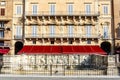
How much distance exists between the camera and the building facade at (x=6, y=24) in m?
43.1

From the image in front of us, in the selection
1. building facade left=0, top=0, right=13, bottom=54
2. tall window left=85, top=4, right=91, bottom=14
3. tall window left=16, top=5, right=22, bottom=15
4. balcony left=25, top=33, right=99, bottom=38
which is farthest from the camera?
tall window left=16, top=5, right=22, bottom=15

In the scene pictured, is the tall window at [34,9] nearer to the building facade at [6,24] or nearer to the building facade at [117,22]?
the building facade at [6,24]

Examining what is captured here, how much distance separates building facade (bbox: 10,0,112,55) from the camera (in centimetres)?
4238

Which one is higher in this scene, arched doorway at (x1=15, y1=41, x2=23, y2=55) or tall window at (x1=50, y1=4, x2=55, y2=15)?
tall window at (x1=50, y1=4, x2=55, y2=15)

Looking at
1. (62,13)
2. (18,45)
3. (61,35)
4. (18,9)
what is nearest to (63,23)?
(62,13)

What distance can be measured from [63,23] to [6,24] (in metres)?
8.73

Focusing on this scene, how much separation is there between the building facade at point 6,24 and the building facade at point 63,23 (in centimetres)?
65

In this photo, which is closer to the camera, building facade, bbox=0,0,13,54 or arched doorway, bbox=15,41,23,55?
building facade, bbox=0,0,13,54

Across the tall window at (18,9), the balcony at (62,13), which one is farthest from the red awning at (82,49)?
the tall window at (18,9)

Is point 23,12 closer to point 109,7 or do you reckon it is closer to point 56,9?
point 56,9

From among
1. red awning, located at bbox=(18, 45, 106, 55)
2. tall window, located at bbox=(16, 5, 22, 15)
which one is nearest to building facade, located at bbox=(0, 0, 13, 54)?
tall window, located at bbox=(16, 5, 22, 15)

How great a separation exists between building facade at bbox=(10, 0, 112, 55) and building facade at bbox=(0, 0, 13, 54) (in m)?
0.65

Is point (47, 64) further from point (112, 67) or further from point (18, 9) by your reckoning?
point (18, 9)

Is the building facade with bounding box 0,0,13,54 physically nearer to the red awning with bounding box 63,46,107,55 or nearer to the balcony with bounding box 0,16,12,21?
the balcony with bounding box 0,16,12,21
